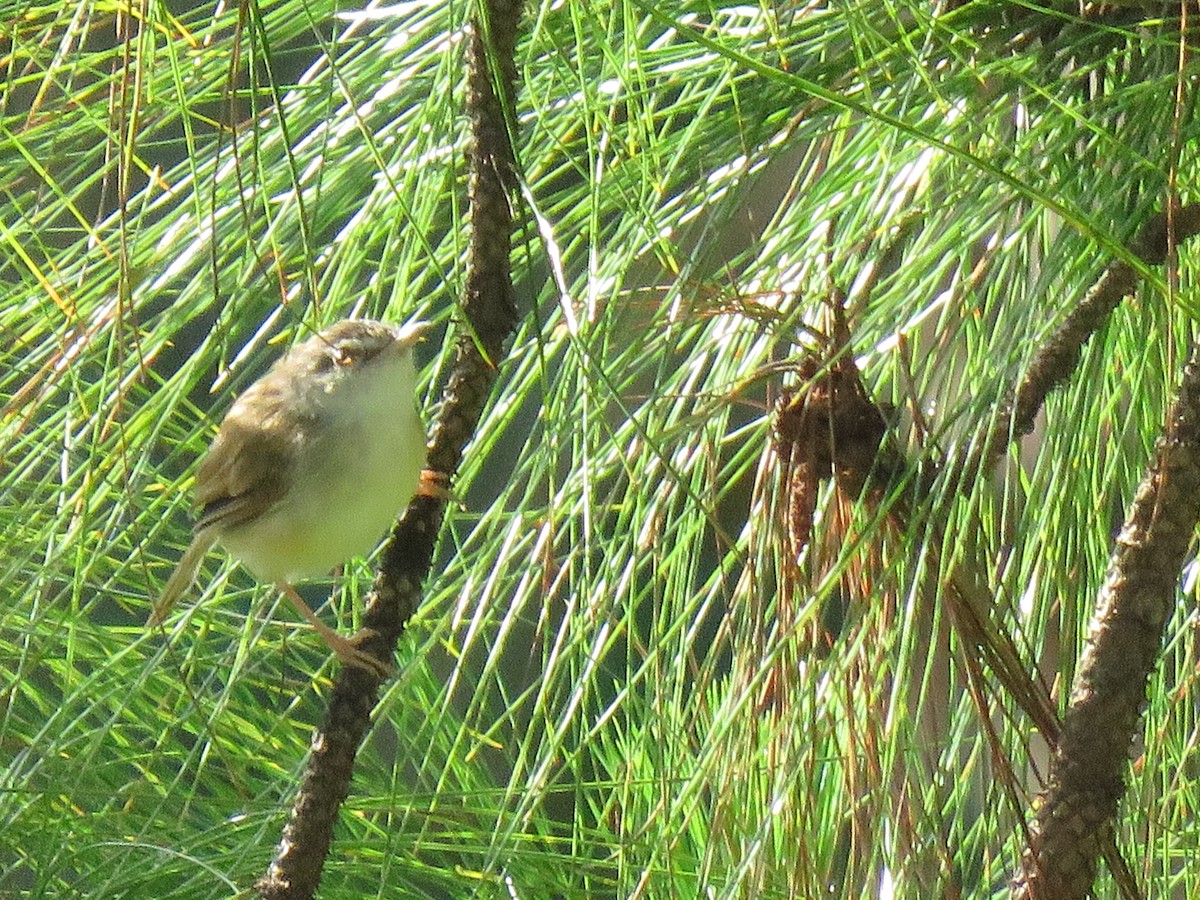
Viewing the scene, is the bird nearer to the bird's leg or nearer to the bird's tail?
the bird's tail

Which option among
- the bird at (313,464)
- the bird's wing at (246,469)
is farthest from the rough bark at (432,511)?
the bird's wing at (246,469)

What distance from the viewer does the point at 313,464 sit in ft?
3.89

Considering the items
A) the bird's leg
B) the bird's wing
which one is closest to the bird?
the bird's wing

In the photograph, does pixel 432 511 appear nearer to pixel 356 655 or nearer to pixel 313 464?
pixel 356 655

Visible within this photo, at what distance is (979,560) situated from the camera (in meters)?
0.81

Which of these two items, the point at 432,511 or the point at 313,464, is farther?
the point at 313,464

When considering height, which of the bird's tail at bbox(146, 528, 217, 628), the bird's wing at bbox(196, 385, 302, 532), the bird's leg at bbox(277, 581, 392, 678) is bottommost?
the bird's tail at bbox(146, 528, 217, 628)

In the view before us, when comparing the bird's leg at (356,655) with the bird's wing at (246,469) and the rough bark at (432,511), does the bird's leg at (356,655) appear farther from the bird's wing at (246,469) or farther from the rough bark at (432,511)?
the bird's wing at (246,469)

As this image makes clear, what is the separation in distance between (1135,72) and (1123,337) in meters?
0.18

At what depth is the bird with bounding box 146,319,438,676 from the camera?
3.34ft

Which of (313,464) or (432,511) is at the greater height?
(432,511)

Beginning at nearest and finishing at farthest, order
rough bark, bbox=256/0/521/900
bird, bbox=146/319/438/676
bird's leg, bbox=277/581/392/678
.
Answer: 1. rough bark, bbox=256/0/521/900
2. bird's leg, bbox=277/581/392/678
3. bird, bbox=146/319/438/676

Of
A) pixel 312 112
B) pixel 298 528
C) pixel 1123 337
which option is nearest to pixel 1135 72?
pixel 1123 337

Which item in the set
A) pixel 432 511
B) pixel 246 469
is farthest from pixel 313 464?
pixel 432 511
